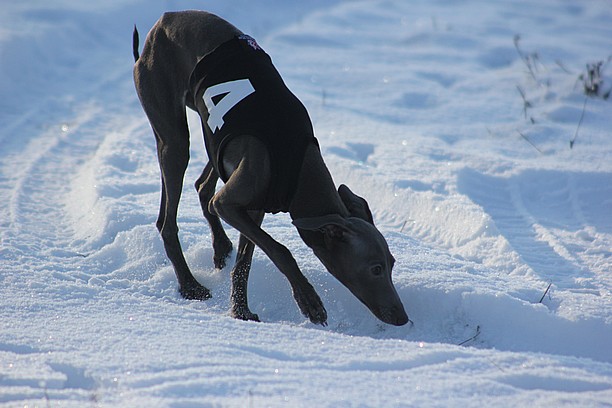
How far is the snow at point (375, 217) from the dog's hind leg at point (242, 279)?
0.57ft

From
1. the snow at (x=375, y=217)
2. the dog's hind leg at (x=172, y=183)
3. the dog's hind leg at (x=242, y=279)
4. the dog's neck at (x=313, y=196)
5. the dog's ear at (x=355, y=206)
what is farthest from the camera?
the dog's hind leg at (x=172, y=183)

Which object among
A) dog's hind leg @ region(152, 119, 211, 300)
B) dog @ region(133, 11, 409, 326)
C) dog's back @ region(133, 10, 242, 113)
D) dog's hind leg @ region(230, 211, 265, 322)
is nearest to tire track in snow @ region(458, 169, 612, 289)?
dog @ region(133, 11, 409, 326)

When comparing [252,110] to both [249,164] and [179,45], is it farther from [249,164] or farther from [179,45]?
[179,45]

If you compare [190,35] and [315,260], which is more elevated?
[190,35]

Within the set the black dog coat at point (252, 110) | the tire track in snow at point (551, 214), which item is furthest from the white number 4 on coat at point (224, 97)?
the tire track in snow at point (551, 214)

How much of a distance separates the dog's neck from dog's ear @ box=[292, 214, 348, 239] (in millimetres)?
137

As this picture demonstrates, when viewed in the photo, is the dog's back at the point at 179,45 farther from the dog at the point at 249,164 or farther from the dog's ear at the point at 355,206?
the dog's ear at the point at 355,206

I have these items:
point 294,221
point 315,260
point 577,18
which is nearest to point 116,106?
point 315,260

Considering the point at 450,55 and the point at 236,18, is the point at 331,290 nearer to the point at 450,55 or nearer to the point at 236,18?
the point at 450,55

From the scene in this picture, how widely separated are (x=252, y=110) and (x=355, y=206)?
2.43 ft

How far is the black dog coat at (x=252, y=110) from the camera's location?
13.5 ft

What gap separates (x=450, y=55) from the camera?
10125mm

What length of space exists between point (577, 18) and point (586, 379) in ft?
32.8

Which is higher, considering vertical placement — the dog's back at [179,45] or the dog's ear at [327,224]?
the dog's back at [179,45]
